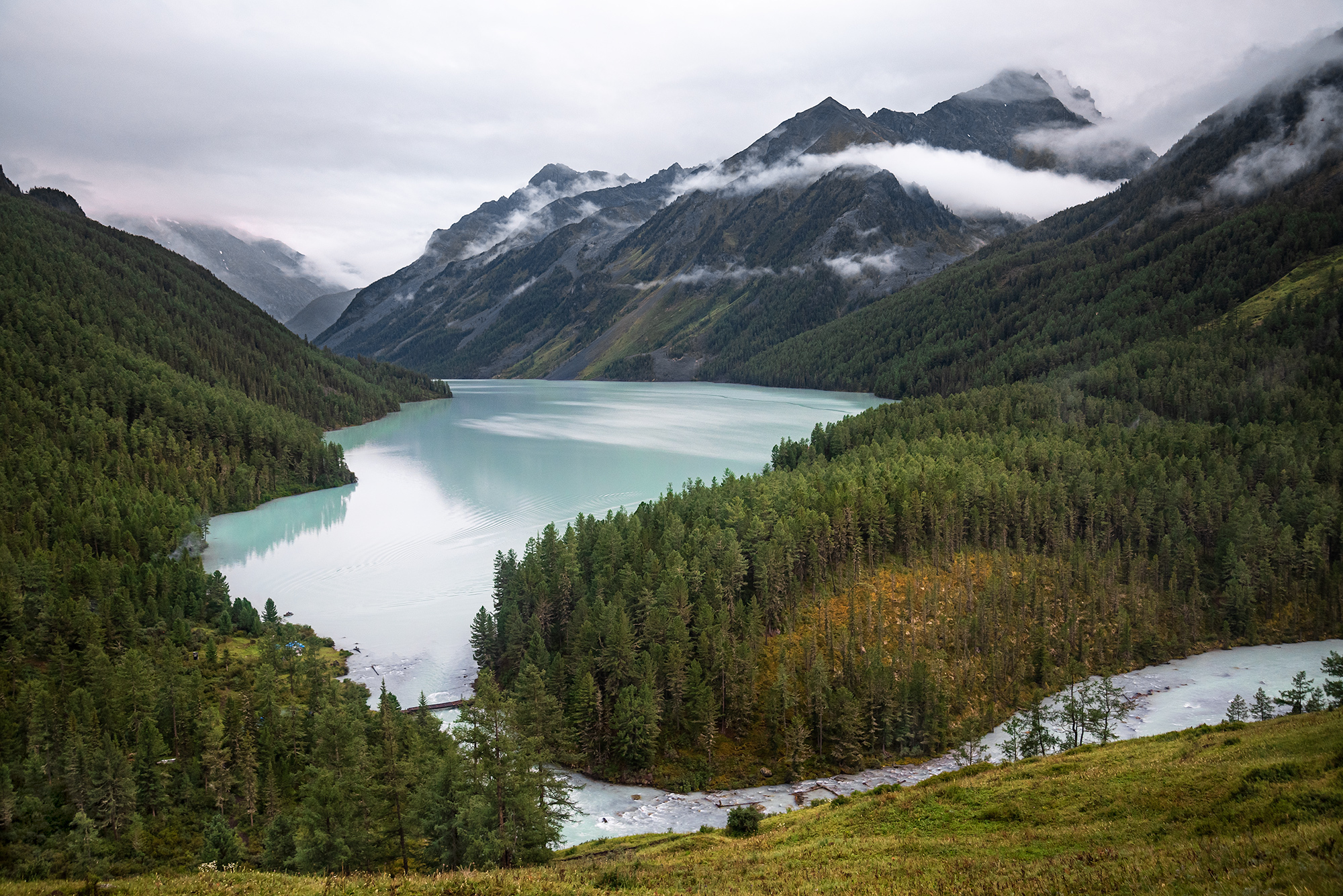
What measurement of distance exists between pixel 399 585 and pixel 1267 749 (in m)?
69.0

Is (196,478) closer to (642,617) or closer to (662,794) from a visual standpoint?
(642,617)

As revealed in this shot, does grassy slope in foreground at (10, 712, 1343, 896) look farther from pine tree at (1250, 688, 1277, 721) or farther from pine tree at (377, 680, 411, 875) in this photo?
pine tree at (1250, 688, 1277, 721)

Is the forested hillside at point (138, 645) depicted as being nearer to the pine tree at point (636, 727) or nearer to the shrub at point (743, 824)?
the pine tree at point (636, 727)

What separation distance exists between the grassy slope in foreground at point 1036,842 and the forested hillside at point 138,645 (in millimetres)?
12285

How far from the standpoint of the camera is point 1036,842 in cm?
2497

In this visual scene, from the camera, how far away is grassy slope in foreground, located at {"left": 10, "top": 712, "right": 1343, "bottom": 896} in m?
18.2

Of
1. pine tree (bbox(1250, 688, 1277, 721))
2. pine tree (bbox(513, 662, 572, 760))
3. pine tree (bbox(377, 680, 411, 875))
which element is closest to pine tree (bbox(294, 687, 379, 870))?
pine tree (bbox(377, 680, 411, 875))

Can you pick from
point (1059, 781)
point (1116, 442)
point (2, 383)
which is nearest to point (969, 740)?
point (1059, 781)

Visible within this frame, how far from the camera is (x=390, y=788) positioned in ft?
110

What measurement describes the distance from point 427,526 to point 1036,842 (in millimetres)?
85272

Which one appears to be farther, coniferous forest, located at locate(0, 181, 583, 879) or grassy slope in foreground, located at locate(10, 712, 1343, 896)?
coniferous forest, located at locate(0, 181, 583, 879)

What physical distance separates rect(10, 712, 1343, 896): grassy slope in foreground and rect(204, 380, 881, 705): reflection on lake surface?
30605mm

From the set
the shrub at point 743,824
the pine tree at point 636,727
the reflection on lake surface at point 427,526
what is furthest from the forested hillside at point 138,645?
the shrub at point 743,824

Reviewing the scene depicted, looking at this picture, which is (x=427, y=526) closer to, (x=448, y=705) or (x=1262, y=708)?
(x=448, y=705)
